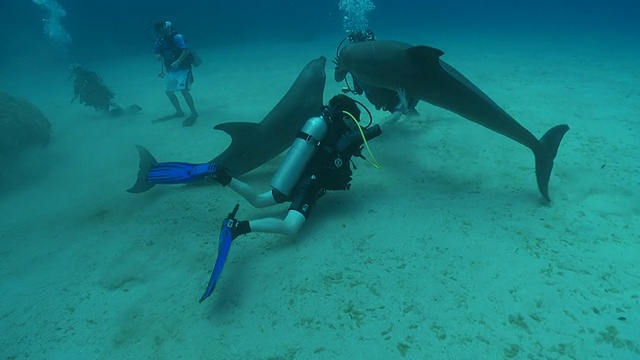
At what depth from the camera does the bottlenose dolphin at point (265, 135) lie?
5.83 m

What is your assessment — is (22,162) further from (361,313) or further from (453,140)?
(453,140)

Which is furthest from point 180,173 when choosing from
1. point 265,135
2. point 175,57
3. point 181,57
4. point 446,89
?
point 175,57

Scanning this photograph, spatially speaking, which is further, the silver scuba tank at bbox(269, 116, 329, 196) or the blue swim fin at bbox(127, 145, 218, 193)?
the blue swim fin at bbox(127, 145, 218, 193)

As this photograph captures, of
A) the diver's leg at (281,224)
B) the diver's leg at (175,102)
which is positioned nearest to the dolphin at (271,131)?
the diver's leg at (281,224)

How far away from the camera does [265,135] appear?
237 inches

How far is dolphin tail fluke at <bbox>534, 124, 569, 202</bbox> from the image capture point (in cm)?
465

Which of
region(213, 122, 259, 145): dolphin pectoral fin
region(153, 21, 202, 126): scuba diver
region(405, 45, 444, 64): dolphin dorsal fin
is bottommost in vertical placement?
region(213, 122, 259, 145): dolphin pectoral fin

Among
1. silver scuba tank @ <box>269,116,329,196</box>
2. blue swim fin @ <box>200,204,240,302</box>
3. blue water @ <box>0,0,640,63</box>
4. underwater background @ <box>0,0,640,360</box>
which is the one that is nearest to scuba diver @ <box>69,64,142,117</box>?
underwater background @ <box>0,0,640,360</box>

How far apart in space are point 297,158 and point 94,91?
10.9 metres

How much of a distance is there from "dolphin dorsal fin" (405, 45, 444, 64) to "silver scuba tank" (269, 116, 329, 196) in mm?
1945

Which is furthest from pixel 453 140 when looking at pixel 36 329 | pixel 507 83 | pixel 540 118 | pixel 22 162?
pixel 22 162

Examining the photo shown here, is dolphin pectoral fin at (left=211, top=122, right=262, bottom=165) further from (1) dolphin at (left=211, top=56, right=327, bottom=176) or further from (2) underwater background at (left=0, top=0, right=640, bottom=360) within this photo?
(2) underwater background at (left=0, top=0, right=640, bottom=360)

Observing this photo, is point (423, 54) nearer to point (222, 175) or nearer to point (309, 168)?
point (309, 168)

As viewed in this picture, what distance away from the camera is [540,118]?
774 centimetres
